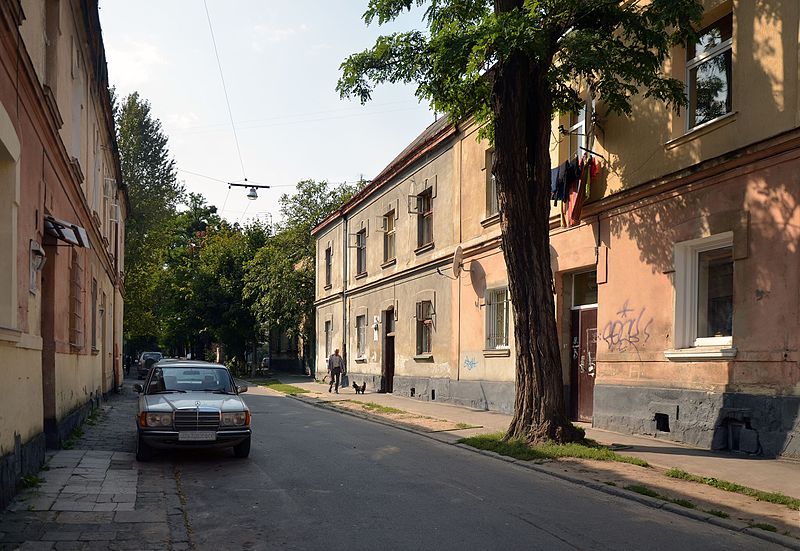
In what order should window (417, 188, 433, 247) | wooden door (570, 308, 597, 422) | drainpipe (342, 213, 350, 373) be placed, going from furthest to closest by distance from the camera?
1. drainpipe (342, 213, 350, 373)
2. window (417, 188, 433, 247)
3. wooden door (570, 308, 597, 422)

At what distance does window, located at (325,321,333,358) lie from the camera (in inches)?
1360

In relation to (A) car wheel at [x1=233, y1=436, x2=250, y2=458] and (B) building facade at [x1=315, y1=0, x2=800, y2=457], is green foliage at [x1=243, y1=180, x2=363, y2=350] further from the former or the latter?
(A) car wheel at [x1=233, y1=436, x2=250, y2=458]

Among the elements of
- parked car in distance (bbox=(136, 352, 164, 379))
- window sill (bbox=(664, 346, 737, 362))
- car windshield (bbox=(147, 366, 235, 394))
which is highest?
window sill (bbox=(664, 346, 737, 362))

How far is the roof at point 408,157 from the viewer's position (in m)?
21.8

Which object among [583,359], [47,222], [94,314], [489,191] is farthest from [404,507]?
[94,314]

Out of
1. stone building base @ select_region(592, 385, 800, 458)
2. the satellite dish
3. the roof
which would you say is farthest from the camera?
the roof

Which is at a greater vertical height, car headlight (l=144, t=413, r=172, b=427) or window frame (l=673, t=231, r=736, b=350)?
window frame (l=673, t=231, r=736, b=350)

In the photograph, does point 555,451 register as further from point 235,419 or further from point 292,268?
point 292,268

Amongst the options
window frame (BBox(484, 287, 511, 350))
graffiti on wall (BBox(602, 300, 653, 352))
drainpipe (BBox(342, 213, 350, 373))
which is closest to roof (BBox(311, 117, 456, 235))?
drainpipe (BBox(342, 213, 350, 373))

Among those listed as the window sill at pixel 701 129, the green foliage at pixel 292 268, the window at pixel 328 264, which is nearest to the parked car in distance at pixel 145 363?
the green foliage at pixel 292 268

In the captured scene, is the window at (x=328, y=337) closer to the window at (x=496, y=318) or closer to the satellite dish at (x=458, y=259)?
the satellite dish at (x=458, y=259)

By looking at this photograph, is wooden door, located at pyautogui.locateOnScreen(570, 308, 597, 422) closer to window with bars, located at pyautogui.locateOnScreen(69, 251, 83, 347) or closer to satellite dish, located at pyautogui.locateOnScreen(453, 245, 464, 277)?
satellite dish, located at pyautogui.locateOnScreen(453, 245, 464, 277)

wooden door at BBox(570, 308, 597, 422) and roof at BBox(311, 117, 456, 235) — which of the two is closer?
wooden door at BBox(570, 308, 597, 422)

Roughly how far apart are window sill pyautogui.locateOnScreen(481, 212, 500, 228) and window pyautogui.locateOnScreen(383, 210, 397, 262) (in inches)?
322
